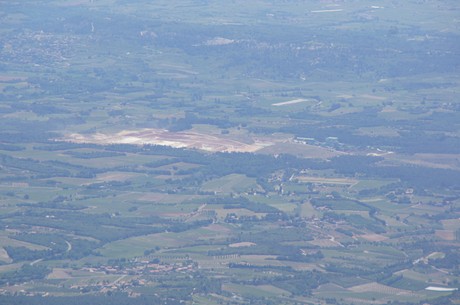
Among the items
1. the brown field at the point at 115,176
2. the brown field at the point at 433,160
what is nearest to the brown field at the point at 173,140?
the brown field at the point at 115,176

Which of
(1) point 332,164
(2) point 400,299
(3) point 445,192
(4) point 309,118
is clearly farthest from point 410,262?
(4) point 309,118

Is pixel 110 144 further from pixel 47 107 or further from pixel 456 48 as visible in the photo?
pixel 456 48

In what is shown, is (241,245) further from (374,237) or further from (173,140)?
(173,140)

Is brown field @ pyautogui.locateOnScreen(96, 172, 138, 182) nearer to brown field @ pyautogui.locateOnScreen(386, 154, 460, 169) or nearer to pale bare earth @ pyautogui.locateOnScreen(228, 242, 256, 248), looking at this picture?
pale bare earth @ pyautogui.locateOnScreen(228, 242, 256, 248)

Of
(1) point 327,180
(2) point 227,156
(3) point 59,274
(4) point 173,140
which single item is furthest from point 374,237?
(4) point 173,140

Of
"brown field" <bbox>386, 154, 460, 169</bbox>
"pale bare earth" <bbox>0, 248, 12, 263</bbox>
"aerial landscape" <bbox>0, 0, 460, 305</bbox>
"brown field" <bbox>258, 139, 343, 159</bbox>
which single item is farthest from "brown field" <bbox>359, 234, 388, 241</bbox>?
"brown field" <bbox>258, 139, 343, 159</bbox>

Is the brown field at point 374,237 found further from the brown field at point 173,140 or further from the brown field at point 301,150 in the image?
the brown field at point 173,140
